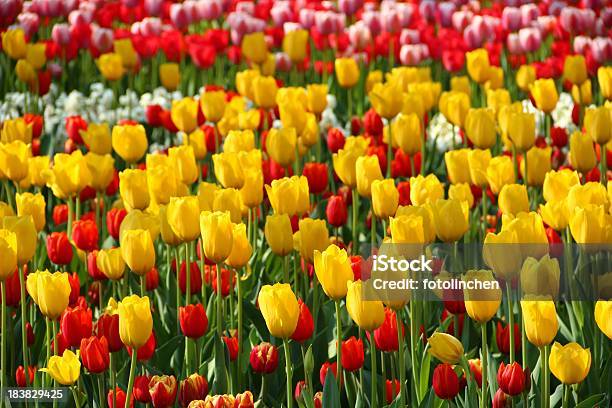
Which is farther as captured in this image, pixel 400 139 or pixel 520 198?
pixel 400 139

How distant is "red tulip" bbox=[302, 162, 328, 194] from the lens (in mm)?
3799

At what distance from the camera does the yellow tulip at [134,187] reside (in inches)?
133

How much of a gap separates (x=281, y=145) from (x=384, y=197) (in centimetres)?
75

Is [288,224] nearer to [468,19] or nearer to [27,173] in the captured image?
[27,173]

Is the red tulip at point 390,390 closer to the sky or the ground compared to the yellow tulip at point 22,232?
closer to the ground

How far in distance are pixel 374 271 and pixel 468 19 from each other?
16.6 ft

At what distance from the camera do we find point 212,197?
3209 millimetres

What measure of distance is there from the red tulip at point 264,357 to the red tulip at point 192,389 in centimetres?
19

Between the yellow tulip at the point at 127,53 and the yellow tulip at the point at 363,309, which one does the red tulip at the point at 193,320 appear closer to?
the yellow tulip at the point at 363,309

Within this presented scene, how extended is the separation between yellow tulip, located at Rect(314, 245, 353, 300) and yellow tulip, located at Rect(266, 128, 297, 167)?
1288 mm

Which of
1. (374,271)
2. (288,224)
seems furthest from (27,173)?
(374,271)

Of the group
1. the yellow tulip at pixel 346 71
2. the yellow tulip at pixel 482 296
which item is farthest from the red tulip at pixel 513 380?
the yellow tulip at pixel 346 71

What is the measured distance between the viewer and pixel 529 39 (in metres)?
6.33

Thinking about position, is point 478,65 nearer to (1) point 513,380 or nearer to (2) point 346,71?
(2) point 346,71
